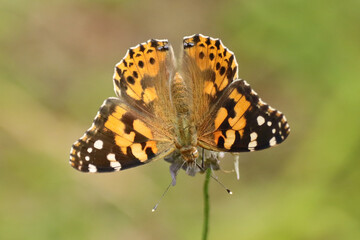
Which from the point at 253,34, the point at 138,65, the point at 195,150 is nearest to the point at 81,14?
the point at 253,34

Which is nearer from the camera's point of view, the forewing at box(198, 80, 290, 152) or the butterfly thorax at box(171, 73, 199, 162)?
the forewing at box(198, 80, 290, 152)

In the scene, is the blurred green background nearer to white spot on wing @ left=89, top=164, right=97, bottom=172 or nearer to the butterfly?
the butterfly

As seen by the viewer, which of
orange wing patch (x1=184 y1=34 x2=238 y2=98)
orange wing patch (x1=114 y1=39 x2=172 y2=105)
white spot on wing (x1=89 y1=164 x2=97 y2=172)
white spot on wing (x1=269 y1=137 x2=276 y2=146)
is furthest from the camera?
orange wing patch (x1=114 y1=39 x2=172 y2=105)

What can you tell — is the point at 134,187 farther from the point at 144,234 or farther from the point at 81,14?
the point at 81,14

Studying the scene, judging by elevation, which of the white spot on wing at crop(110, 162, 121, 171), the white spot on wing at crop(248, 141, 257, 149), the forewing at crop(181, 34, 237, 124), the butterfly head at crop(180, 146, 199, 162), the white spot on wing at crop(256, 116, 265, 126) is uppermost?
the forewing at crop(181, 34, 237, 124)

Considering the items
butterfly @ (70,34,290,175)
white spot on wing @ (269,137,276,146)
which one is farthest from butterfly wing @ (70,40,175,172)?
white spot on wing @ (269,137,276,146)

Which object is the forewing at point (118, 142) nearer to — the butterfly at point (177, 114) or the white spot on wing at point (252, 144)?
the butterfly at point (177, 114)

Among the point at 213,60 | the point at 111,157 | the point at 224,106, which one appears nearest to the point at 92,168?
the point at 111,157
